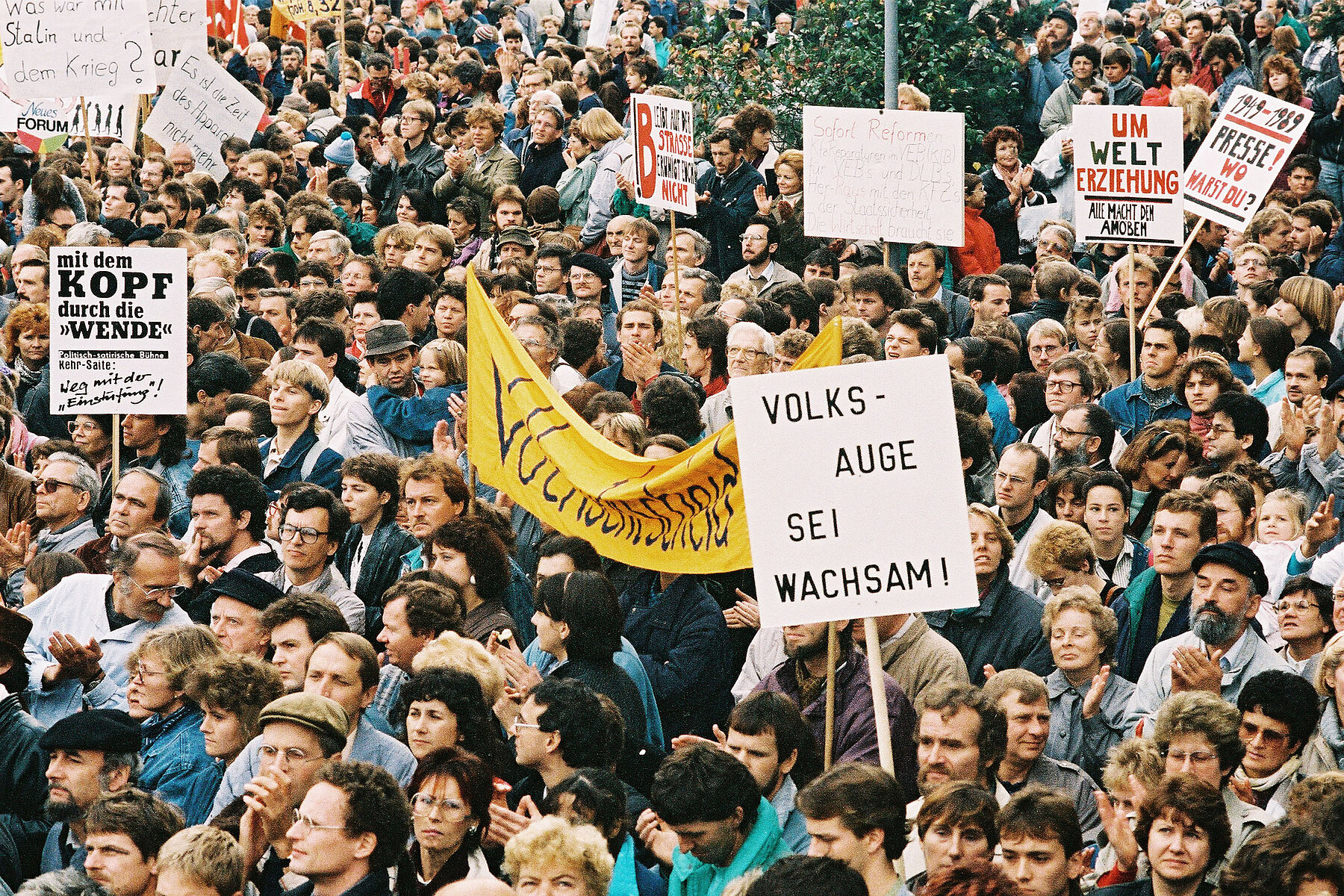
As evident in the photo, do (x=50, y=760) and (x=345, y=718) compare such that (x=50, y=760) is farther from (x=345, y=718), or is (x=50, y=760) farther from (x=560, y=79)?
(x=560, y=79)

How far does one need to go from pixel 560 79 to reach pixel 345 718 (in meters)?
12.6

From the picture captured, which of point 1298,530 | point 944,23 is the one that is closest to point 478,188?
point 944,23

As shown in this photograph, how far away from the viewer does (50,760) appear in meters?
6.46

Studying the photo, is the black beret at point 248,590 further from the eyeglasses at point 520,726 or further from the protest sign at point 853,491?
the protest sign at point 853,491

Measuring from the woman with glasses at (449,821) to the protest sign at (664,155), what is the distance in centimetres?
696

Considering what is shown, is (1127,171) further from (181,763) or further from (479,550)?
(181,763)

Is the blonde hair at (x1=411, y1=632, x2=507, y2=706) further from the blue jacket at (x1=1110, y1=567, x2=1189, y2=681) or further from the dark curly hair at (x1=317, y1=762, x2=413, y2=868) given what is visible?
the blue jacket at (x1=1110, y1=567, x2=1189, y2=681)

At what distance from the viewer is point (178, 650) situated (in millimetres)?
6980

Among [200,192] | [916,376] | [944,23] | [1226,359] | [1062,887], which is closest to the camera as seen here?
[1062,887]

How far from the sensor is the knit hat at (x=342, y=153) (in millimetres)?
17984

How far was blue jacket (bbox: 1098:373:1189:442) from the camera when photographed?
10242mm

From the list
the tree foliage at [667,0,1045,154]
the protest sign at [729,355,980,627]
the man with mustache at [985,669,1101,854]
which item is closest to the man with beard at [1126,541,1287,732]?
the man with mustache at [985,669,1101,854]

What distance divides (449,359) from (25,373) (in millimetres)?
3064

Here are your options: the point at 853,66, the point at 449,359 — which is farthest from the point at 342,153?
the point at 449,359
